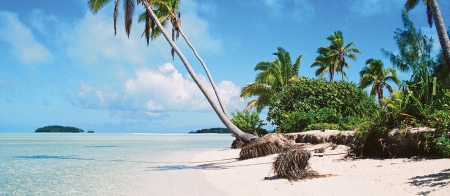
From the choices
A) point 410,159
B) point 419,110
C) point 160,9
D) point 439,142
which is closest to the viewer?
point 439,142

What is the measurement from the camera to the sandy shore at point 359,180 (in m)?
4.94

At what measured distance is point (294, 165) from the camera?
6.68m

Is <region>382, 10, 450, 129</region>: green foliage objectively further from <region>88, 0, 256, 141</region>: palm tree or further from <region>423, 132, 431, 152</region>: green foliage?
<region>88, 0, 256, 141</region>: palm tree

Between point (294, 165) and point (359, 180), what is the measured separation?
125 cm

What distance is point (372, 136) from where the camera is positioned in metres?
7.79

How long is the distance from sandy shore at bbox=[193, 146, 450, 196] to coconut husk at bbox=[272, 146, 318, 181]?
0.18 meters

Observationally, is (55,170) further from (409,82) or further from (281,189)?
(409,82)

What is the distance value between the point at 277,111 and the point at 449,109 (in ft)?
41.0

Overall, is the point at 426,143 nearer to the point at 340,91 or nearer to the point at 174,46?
the point at 174,46

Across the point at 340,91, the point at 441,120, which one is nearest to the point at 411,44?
the point at 340,91

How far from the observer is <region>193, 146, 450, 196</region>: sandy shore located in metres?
4.94

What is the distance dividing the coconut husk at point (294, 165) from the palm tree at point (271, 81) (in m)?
17.7

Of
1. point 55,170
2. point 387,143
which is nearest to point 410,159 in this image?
point 387,143

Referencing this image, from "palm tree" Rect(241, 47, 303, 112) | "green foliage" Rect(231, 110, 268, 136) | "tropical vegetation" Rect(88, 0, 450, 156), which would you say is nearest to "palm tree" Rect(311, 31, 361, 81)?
"tropical vegetation" Rect(88, 0, 450, 156)
